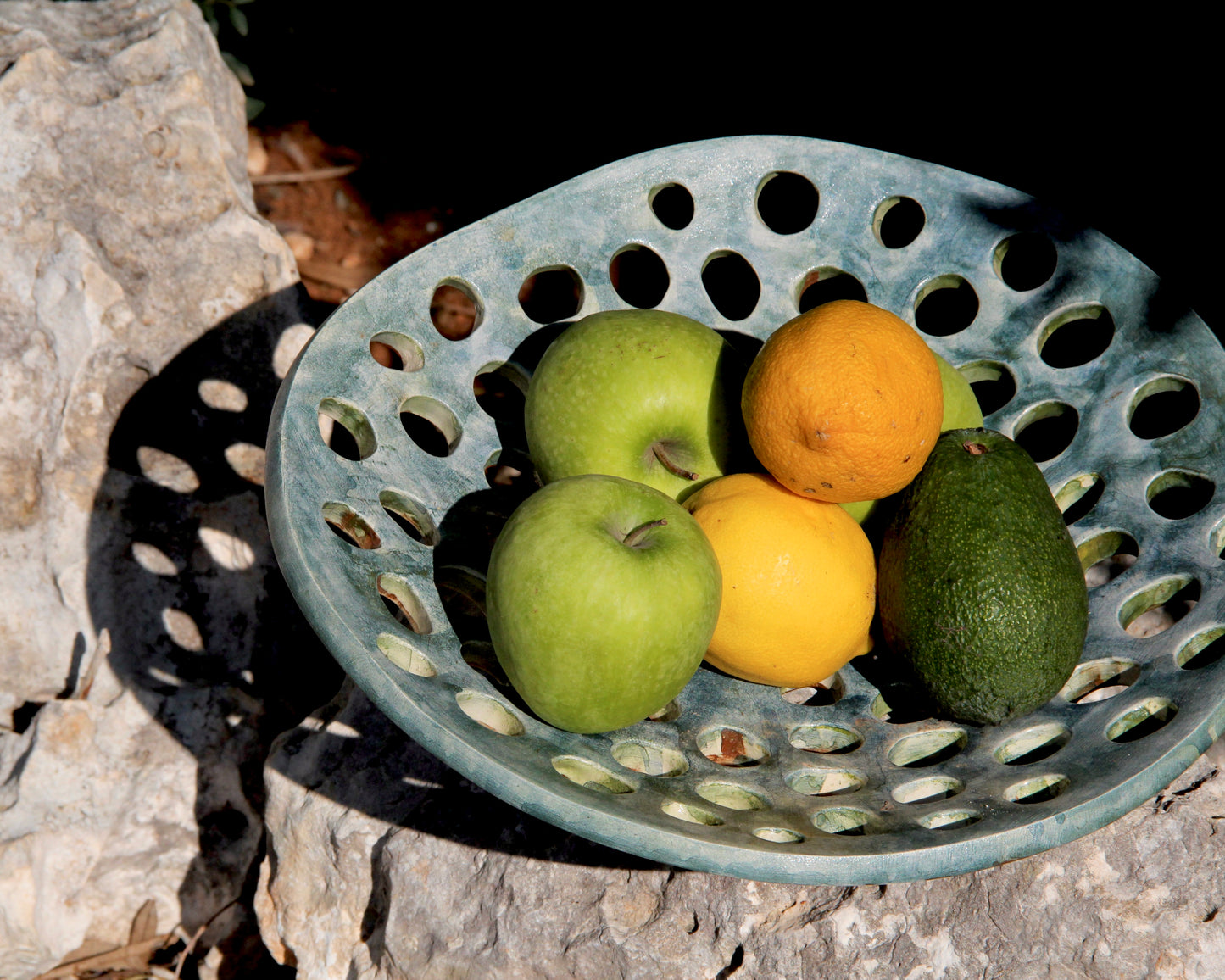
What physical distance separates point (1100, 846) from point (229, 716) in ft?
5.46

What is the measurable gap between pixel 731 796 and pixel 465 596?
1.69 ft

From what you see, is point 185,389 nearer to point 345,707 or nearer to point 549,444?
point 345,707

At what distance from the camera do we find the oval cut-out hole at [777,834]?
1296mm

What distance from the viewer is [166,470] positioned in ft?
A: 6.89

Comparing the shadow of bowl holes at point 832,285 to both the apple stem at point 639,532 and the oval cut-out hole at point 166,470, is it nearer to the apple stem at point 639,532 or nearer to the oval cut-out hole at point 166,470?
the apple stem at point 639,532

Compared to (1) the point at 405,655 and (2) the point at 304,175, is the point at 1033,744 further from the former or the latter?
(2) the point at 304,175

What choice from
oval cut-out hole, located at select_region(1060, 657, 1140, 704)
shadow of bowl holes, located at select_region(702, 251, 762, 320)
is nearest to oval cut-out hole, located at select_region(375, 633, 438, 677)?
oval cut-out hole, located at select_region(1060, 657, 1140, 704)

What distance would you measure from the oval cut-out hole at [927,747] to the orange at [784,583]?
0.15m

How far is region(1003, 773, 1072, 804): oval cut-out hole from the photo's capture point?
1371 mm

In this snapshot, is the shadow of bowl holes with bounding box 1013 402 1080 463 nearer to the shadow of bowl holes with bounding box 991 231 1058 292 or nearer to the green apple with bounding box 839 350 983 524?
the green apple with bounding box 839 350 983 524

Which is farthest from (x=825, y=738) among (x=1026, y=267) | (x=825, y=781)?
(x=1026, y=267)

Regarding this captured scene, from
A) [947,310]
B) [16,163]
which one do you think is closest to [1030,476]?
[947,310]

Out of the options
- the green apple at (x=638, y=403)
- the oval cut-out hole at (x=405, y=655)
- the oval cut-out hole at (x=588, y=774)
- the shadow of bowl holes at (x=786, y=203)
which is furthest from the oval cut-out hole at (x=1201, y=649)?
the shadow of bowl holes at (x=786, y=203)

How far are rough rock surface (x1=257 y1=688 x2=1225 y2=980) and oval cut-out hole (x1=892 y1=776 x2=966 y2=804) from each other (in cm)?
21
